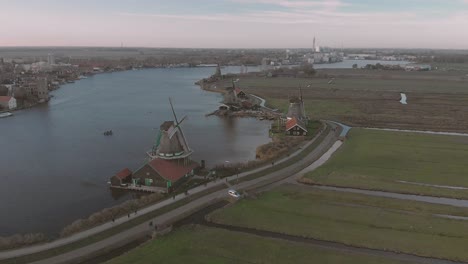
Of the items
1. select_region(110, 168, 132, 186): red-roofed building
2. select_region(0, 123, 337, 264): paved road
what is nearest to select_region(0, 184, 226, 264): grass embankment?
select_region(0, 123, 337, 264): paved road

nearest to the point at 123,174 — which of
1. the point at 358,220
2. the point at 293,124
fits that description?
the point at 358,220

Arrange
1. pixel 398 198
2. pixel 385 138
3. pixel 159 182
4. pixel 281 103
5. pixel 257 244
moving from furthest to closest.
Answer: pixel 281 103 < pixel 385 138 < pixel 159 182 < pixel 398 198 < pixel 257 244

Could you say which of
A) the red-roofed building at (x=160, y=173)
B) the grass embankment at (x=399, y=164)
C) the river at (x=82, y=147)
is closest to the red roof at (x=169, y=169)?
the red-roofed building at (x=160, y=173)

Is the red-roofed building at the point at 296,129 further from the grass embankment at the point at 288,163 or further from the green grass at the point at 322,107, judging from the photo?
the green grass at the point at 322,107

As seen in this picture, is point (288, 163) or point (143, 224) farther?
point (288, 163)

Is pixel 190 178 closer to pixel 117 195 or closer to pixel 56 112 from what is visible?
pixel 117 195

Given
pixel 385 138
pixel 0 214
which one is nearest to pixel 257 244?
pixel 0 214

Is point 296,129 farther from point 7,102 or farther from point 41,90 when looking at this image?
point 41,90
